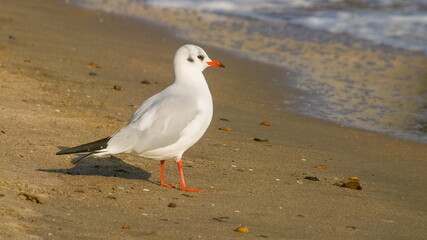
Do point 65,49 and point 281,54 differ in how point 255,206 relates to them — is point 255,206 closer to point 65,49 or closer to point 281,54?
point 65,49

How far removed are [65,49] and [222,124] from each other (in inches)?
126

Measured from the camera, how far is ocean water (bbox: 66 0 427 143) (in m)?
9.02

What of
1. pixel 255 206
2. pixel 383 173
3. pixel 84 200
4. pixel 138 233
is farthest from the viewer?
pixel 383 173

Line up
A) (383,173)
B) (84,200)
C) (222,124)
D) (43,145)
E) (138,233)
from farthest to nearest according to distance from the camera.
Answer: (222,124)
(383,173)
(43,145)
(84,200)
(138,233)

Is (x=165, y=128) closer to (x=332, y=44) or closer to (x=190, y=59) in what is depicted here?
(x=190, y=59)

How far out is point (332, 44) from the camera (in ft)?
42.3

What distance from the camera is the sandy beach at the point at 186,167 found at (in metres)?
4.71

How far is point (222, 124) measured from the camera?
7734mm

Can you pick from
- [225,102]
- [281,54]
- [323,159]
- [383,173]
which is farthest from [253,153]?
[281,54]

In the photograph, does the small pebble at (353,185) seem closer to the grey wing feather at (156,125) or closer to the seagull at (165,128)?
the seagull at (165,128)

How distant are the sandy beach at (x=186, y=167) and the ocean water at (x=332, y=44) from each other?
51 centimetres

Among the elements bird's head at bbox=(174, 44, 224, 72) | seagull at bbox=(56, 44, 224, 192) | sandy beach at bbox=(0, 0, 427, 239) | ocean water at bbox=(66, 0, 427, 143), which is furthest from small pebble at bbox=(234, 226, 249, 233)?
ocean water at bbox=(66, 0, 427, 143)

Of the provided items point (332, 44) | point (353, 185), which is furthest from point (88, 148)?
point (332, 44)

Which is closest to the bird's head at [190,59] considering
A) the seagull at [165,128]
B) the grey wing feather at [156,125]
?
the seagull at [165,128]
